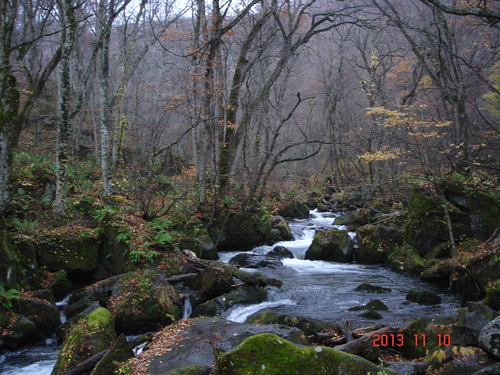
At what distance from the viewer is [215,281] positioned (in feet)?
27.9

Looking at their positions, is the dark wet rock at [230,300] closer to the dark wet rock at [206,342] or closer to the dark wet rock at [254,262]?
the dark wet rock at [206,342]

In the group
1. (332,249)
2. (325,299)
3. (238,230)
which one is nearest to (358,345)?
(325,299)

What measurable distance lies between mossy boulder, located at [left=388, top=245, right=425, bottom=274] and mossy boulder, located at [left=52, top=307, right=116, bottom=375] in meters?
9.26

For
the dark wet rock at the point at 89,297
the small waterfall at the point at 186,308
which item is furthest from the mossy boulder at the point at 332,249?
the dark wet rock at the point at 89,297

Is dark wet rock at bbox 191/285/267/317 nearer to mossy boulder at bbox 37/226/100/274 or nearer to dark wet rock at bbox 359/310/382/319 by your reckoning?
dark wet rock at bbox 359/310/382/319

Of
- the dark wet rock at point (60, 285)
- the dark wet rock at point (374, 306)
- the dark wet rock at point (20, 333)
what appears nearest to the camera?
the dark wet rock at point (20, 333)

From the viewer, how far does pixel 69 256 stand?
934cm

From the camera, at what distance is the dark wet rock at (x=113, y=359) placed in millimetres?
4527

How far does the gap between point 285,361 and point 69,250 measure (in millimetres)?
8103

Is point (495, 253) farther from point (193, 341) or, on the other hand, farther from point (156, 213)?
point (156, 213)

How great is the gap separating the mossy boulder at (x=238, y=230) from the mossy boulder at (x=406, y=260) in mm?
5460

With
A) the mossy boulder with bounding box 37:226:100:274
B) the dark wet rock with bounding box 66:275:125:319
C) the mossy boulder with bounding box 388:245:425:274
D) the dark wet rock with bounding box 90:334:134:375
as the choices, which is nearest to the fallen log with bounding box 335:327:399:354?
the dark wet rock with bounding box 90:334:134:375

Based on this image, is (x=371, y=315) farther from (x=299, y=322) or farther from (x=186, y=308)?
(x=186, y=308)

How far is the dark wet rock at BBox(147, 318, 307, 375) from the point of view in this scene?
15.1 ft
